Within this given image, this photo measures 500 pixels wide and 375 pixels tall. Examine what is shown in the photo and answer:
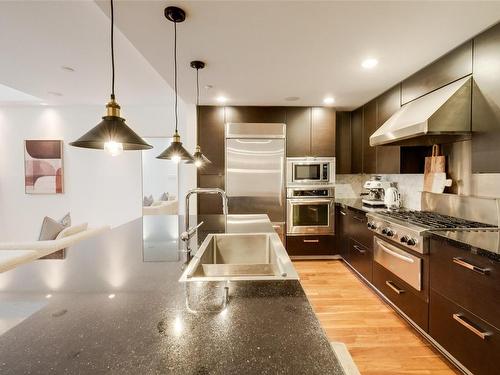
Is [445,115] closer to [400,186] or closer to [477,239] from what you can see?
[477,239]

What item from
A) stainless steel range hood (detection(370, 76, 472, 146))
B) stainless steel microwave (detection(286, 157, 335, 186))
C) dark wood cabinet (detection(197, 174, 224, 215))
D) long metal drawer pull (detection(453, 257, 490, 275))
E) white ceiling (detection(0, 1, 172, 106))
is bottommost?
long metal drawer pull (detection(453, 257, 490, 275))

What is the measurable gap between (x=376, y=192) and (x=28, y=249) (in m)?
4.15

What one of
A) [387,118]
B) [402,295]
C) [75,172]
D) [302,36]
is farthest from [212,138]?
[402,295]

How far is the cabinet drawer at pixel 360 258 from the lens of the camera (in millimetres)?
2662

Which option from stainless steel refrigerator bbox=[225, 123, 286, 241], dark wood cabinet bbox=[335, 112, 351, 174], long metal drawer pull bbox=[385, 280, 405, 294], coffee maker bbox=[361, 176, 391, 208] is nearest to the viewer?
long metal drawer pull bbox=[385, 280, 405, 294]

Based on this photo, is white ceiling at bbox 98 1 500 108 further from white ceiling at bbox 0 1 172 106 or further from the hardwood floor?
the hardwood floor

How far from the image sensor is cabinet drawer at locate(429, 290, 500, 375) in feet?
4.31

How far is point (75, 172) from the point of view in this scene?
4363mm

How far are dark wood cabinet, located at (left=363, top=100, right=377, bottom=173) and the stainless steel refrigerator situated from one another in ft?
3.75

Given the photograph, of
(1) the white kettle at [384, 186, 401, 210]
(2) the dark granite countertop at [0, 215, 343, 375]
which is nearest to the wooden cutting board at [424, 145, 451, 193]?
(1) the white kettle at [384, 186, 401, 210]

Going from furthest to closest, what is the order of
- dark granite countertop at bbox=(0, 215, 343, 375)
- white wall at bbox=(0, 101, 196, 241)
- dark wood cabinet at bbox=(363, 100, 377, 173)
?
white wall at bbox=(0, 101, 196, 241)
dark wood cabinet at bbox=(363, 100, 377, 173)
dark granite countertop at bbox=(0, 215, 343, 375)

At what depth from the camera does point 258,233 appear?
171cm

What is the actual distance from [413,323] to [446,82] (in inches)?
79.3

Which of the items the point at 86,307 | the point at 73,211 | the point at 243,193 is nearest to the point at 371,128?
the point at 243,193
